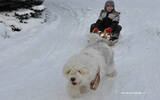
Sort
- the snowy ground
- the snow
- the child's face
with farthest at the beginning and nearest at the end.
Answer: the snow < the child's face < the snowy ground

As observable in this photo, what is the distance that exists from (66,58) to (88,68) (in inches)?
106

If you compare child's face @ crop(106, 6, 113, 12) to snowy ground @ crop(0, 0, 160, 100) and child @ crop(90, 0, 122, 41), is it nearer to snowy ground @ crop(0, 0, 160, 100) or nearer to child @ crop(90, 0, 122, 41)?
child @ crop(90, 0, 122, 41)

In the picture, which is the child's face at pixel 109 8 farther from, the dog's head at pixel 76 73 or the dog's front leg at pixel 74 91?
the dog's head at pixel 76 73

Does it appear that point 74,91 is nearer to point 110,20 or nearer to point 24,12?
point 110,20

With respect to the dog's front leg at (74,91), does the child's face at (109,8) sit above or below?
above

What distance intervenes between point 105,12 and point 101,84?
10.8ft

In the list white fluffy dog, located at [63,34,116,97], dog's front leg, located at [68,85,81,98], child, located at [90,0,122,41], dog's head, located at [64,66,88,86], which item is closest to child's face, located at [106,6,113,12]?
child, located at [90,0,122,41]

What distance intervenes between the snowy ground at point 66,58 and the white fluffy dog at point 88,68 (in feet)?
0.88

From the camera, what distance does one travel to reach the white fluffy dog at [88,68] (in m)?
3.87

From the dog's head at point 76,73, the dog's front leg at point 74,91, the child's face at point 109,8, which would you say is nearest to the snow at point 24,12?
the child's face at point 109,8

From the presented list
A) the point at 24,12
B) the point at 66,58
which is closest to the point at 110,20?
the point at 66,58

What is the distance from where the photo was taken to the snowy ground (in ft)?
16.0

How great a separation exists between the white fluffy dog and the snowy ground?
268mm

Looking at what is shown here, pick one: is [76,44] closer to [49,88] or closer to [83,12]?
[49,88]
